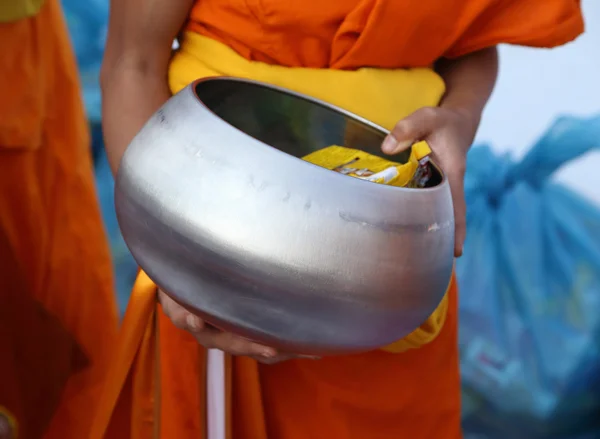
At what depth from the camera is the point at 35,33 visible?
0.76 m

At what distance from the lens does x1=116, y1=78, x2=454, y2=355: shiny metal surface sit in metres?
0.30

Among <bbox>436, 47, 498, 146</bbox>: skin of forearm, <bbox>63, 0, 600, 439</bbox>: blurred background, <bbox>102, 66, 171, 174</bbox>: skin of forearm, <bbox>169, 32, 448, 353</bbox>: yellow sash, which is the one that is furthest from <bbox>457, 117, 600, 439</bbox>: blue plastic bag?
<bbox>102, 66, 171, 174</bbox>: skin of forearm

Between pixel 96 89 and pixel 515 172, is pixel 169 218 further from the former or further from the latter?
pixel 515 172

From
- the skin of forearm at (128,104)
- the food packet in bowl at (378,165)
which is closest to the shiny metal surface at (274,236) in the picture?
the food packet in bowl at (378,165)

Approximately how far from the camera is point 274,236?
0.30m

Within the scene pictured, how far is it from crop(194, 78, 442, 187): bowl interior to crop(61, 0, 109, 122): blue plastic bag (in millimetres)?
690

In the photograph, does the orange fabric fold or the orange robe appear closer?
the orange fabric fold

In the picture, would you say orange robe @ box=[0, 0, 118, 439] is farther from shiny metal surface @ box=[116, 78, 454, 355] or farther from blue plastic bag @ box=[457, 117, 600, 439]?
blue plastic bag @ box=[457, 117, 600, 439]

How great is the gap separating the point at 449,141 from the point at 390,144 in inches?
3.7

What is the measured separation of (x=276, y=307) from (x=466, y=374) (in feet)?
3.45

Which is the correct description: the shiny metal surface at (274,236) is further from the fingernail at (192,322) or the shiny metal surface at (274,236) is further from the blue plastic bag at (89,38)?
the blue plastic bag at (89,38)

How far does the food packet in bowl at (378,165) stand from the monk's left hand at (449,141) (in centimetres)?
3

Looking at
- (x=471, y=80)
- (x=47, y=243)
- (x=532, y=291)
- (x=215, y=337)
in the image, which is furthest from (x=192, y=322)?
(x=532, y=291)

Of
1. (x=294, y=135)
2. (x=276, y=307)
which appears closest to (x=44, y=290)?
(x=294, y=135)
